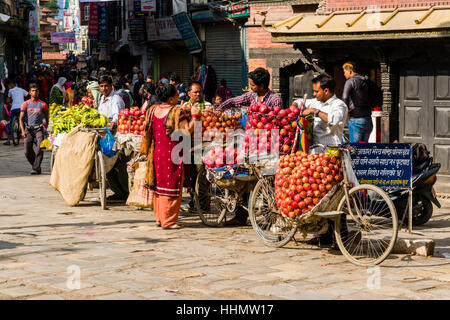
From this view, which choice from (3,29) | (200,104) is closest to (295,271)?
(200,104)

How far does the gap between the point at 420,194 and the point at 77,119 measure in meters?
5.36

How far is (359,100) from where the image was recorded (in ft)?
40.7

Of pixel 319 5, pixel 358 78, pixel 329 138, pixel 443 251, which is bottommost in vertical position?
pixel 443 251

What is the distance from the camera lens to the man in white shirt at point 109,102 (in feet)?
42.1

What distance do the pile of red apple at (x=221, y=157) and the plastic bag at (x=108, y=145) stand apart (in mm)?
2709

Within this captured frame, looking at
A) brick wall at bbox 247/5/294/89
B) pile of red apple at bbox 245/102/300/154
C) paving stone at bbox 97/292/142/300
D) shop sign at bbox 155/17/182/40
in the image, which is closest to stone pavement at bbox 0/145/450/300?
paving stone at bbox 97/292/142/300

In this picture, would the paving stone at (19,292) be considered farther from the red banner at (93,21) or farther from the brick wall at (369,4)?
the red banner at (93,21)

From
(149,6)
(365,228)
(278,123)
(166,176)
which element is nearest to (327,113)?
(278,123)

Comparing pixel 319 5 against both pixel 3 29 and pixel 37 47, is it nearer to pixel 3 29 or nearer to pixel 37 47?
pixel 3 29

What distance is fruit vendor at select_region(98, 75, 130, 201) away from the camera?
12.5 meters

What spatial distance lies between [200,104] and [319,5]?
671 centimetres

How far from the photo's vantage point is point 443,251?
8.43 m

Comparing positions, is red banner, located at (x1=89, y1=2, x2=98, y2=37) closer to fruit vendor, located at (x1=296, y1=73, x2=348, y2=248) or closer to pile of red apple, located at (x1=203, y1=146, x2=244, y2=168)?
pile of red apple, located at (x1=203, y1=146, x2=244, y2=168)

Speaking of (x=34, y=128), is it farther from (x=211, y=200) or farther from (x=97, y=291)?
(x=97, y=291)
